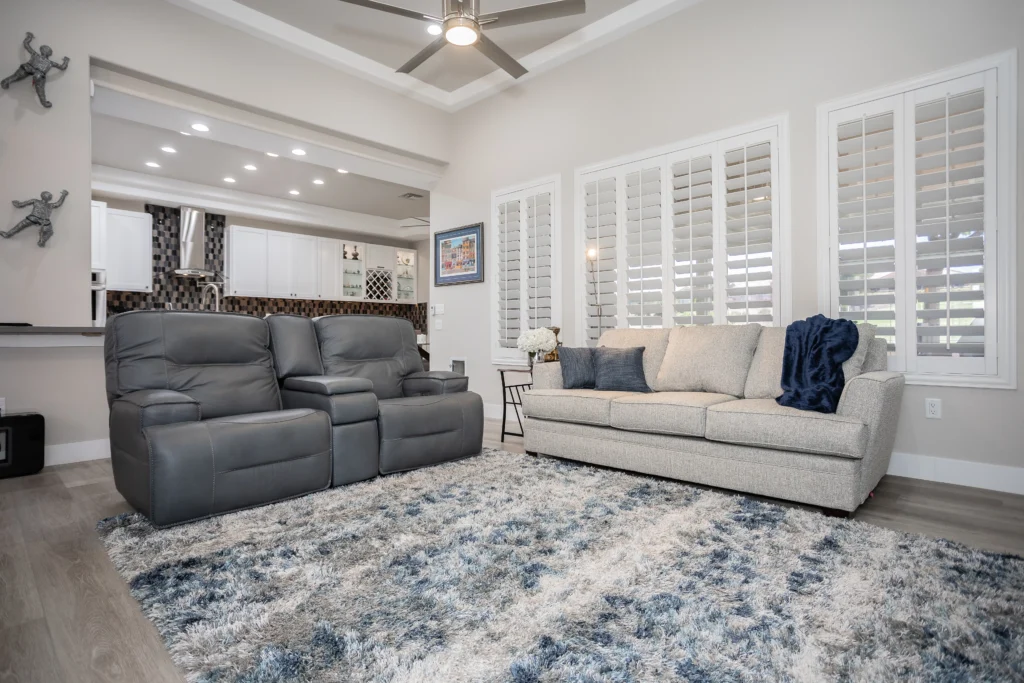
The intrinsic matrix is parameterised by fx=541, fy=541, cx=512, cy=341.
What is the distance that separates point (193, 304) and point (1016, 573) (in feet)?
28.2

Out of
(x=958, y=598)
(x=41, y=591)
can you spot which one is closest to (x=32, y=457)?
(x=41, y=591)

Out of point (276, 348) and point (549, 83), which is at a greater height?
point (549, 83)

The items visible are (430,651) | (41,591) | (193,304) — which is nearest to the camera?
(430,651)

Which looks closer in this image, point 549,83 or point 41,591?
point 41,591

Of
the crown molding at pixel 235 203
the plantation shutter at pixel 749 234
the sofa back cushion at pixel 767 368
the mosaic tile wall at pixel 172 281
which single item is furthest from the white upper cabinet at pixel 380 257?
the sofa back cushion at pixel 767 368

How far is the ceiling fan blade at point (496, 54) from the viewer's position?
12.0 feet

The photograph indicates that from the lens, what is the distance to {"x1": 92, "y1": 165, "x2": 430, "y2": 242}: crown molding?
6773mm

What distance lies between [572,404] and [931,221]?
2343mm

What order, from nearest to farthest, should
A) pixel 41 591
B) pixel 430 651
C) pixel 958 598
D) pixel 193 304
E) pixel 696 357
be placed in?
pixel 430 651
pixel 958 598
pixel 41 591
pixel 696 357
pixel 193 304

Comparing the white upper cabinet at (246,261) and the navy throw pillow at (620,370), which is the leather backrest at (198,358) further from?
the white upper cabinet at (246,261)

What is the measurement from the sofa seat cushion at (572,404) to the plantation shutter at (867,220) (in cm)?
149

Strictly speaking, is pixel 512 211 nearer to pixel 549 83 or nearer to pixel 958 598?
Result: pixel 549 83

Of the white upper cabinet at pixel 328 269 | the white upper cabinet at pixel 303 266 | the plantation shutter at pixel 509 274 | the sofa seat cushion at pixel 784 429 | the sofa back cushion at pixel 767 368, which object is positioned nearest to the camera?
the sofa seat cushion at pixel 784 429

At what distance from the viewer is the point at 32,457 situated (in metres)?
3.46
